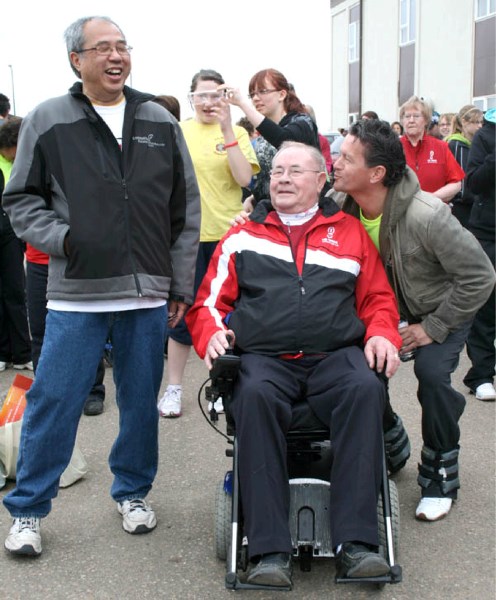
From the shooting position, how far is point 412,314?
362cm

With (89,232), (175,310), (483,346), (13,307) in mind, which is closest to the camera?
(89,232)

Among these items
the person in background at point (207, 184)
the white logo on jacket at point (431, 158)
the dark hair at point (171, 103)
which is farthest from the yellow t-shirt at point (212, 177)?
the white logo on jacket at point (431, 158)

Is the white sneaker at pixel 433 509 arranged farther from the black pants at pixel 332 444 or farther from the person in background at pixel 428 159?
the person in background at pixel 428 159

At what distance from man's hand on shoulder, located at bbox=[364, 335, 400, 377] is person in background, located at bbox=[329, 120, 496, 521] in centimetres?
50

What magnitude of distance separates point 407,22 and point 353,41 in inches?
Result: 200

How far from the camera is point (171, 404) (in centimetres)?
488

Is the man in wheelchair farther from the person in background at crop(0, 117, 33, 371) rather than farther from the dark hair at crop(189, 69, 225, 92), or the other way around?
the person in background at crop(0, 117, 33, 371)

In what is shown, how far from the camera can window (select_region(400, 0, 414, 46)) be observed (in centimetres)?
2539

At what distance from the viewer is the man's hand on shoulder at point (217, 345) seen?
9.97 ft

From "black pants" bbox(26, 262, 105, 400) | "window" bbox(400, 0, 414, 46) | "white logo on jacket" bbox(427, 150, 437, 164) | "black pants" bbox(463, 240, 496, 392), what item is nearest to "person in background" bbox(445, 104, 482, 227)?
"white logo on jacket" bbox(427, 150, 437, 164)

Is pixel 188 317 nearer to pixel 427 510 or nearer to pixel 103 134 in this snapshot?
pixel 103 134

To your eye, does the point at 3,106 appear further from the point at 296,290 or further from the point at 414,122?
the point at 296,290

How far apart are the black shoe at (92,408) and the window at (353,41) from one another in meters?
27.6

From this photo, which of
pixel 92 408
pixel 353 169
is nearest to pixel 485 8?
pixel 92 408
